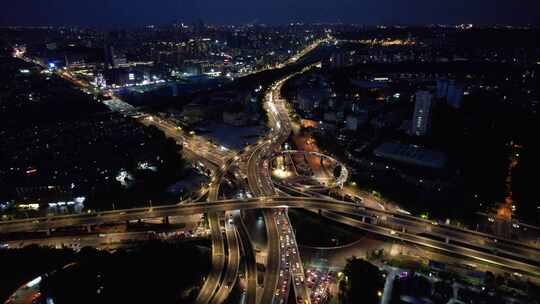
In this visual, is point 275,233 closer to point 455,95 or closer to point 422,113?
point 422,113

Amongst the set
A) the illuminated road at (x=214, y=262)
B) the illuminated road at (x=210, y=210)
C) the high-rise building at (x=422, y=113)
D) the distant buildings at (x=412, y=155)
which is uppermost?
the high-rise building at (x=422, y=113)

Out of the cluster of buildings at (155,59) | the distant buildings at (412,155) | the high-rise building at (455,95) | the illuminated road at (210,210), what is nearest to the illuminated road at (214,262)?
the illuminated road at (210,210)

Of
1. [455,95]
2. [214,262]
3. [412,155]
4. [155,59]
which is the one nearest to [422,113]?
[412,155]

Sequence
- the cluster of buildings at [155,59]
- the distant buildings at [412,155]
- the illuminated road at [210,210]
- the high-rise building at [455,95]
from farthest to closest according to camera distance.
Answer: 1. the cluster of buildings at [155,59]
2. the high-rise building at [455,95]
3. the distant buildings at [412,155]
4. the illuminated road at [210,210]

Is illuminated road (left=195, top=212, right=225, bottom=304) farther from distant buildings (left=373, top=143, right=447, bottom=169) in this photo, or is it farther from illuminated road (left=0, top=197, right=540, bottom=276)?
distant buildings (left=373, top=143, right=447, bottom=169)

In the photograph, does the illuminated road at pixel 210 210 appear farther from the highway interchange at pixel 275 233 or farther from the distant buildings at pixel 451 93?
the distant buildings at pixel 451 93

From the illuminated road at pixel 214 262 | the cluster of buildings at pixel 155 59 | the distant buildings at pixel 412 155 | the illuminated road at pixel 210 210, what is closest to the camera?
the illuminated road at pixel 214 262

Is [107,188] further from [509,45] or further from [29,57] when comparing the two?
[509,45]

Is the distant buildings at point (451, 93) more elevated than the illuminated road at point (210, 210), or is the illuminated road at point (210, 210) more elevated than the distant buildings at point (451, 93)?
the distant buildings at point (451, 93)
